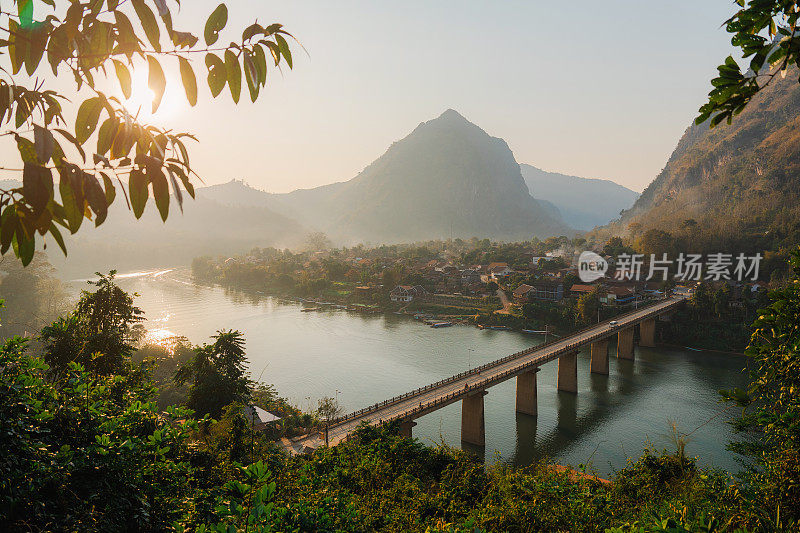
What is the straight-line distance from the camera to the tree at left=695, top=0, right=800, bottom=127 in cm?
179


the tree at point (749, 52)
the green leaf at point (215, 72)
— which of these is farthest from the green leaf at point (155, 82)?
the tree at point (749, 52)

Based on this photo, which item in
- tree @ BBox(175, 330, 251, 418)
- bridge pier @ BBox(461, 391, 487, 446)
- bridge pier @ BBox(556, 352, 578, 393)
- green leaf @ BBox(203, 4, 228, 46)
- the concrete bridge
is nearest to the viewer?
green leaf @ BBox(203, 4, 228, 46)

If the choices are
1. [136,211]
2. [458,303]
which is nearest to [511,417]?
[136,211]

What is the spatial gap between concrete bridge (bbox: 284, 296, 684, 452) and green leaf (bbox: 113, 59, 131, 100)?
57.3 ft

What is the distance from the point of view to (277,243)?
192 m

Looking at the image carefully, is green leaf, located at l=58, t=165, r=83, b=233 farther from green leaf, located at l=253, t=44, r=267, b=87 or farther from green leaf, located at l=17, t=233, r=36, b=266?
green leaf, located at l=253, t=44, r=267, b=87

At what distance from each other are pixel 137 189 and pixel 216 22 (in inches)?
23.3

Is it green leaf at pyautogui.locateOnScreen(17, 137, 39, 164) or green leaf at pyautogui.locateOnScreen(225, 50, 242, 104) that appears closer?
green leaf at pyautogui.locateOnScreen(17, 137, 39, 164)

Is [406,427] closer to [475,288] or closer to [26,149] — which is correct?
[26,149]

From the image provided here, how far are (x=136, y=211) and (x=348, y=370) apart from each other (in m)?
34.0

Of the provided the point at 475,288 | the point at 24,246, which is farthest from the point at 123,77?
the point at 475,288

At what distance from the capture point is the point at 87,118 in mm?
1146

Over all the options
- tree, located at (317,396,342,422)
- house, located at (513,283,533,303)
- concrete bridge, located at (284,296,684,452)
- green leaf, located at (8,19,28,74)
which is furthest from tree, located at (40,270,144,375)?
house, located at (513,283,533,303)

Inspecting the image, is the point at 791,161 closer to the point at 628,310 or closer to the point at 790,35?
the point at 628,310
